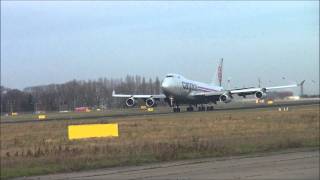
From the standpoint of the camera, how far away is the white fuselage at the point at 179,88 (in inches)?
2490

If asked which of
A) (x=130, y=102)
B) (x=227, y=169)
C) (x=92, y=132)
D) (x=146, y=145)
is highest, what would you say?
(x=130, y=102)

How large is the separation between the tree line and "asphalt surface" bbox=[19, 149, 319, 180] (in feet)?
136

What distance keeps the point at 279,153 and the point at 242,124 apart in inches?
616

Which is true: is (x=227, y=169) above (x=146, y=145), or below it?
below

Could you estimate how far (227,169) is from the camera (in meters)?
15.8

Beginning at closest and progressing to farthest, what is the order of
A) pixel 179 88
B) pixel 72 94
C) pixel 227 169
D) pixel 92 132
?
pixel 227 169 < pixel 92 132 < pixel 179 88 < pixel 72 94

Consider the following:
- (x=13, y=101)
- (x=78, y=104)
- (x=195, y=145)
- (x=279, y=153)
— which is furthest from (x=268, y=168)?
(x=13, y=101)

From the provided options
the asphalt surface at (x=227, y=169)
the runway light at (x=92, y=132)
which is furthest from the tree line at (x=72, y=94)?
the asphalt surface at (x=227, y=169)

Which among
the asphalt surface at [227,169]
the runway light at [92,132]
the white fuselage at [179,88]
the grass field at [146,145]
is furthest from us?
the white fuselage at [179,88]

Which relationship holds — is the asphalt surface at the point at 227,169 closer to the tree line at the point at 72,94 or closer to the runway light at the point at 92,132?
the runway light at the point at 92,132

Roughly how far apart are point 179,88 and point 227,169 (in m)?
47.9

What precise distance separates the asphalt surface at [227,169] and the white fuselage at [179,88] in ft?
145

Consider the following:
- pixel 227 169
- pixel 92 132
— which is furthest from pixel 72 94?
pixel 227 169

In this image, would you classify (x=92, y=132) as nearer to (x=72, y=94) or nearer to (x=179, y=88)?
(x=179, y=88)
